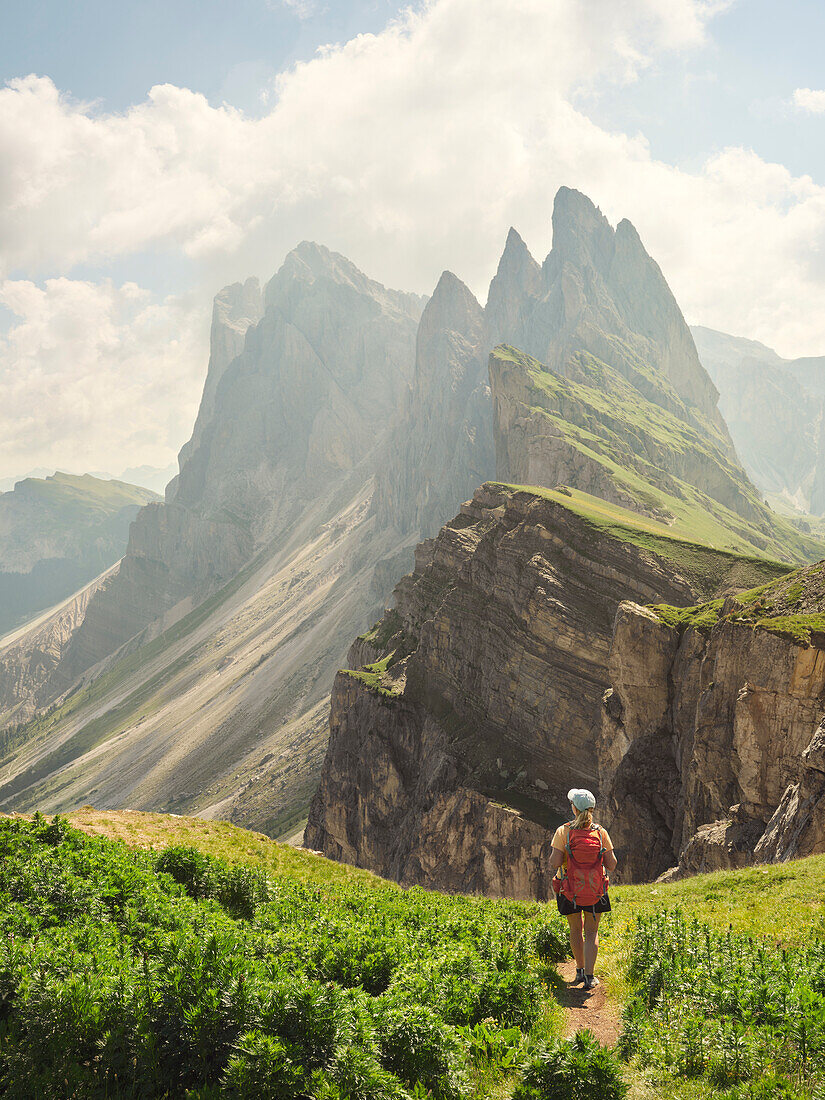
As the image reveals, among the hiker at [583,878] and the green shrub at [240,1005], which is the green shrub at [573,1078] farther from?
the hiker at [583,878]

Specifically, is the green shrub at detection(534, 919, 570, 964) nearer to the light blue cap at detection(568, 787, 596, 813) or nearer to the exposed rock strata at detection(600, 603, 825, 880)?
the light blue cap at detection(568, 787, 596, 813)

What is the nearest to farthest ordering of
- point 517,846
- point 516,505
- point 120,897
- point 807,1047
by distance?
point 807,1047 → point 120,897 → point 517,846 → point 516,505

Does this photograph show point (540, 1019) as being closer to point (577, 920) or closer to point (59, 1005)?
point (577, 920)

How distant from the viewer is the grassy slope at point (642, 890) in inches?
→ 562

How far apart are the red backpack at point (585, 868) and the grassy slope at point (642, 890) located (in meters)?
1.62

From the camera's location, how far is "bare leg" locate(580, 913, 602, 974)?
1340 centimetres

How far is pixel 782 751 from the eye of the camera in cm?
3797

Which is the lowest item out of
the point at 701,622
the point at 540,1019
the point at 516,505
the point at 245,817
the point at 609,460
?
the point at 245,817

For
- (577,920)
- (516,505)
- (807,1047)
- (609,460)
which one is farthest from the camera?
(609,460)

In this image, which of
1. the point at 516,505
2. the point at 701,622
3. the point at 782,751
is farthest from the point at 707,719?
the point at 516,505

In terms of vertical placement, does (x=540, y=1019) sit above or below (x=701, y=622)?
below

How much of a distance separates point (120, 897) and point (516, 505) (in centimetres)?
8177

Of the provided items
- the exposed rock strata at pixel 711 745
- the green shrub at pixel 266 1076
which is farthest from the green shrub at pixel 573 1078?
the exposed rock strata at pixel 711 745

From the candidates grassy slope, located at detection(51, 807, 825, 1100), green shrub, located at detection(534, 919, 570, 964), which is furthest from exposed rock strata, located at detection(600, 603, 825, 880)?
green shrub, located at detection(534, 919, 570, 964)
